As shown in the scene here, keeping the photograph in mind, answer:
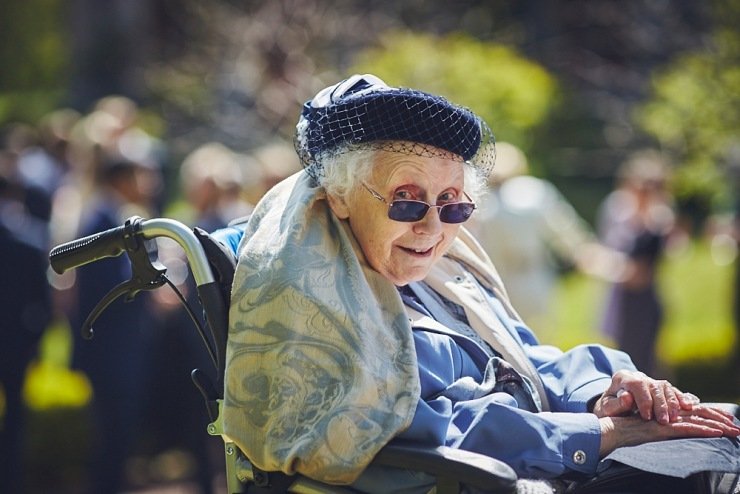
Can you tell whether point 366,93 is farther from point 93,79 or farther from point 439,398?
point 93,79

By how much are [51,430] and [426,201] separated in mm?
4650

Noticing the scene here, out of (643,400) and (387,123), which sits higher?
(387,123)

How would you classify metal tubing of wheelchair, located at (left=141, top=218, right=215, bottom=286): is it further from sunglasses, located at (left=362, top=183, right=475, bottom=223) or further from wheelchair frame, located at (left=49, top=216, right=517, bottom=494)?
sunglasses, located at (left=362, top=183, right=475, bottom=223)

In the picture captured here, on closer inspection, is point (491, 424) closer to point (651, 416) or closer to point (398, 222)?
point (651, 416)

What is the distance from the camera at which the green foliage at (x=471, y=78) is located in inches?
415

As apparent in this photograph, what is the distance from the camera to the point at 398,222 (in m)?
3.18

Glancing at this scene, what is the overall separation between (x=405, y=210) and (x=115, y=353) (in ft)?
11.9

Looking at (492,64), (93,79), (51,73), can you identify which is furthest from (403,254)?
(51,73)

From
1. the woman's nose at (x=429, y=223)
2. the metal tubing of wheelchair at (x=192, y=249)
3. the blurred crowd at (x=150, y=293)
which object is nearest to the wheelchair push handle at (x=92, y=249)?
the metal tubing of wheelchair at (x=192, y=249)

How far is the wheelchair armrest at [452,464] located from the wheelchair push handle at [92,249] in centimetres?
94

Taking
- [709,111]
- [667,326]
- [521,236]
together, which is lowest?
[667,326]

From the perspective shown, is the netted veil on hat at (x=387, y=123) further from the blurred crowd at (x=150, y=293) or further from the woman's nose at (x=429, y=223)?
the blurred crowd at (x=150, y=293)

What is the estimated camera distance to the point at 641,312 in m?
7.80

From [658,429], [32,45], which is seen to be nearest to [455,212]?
[658,429]
